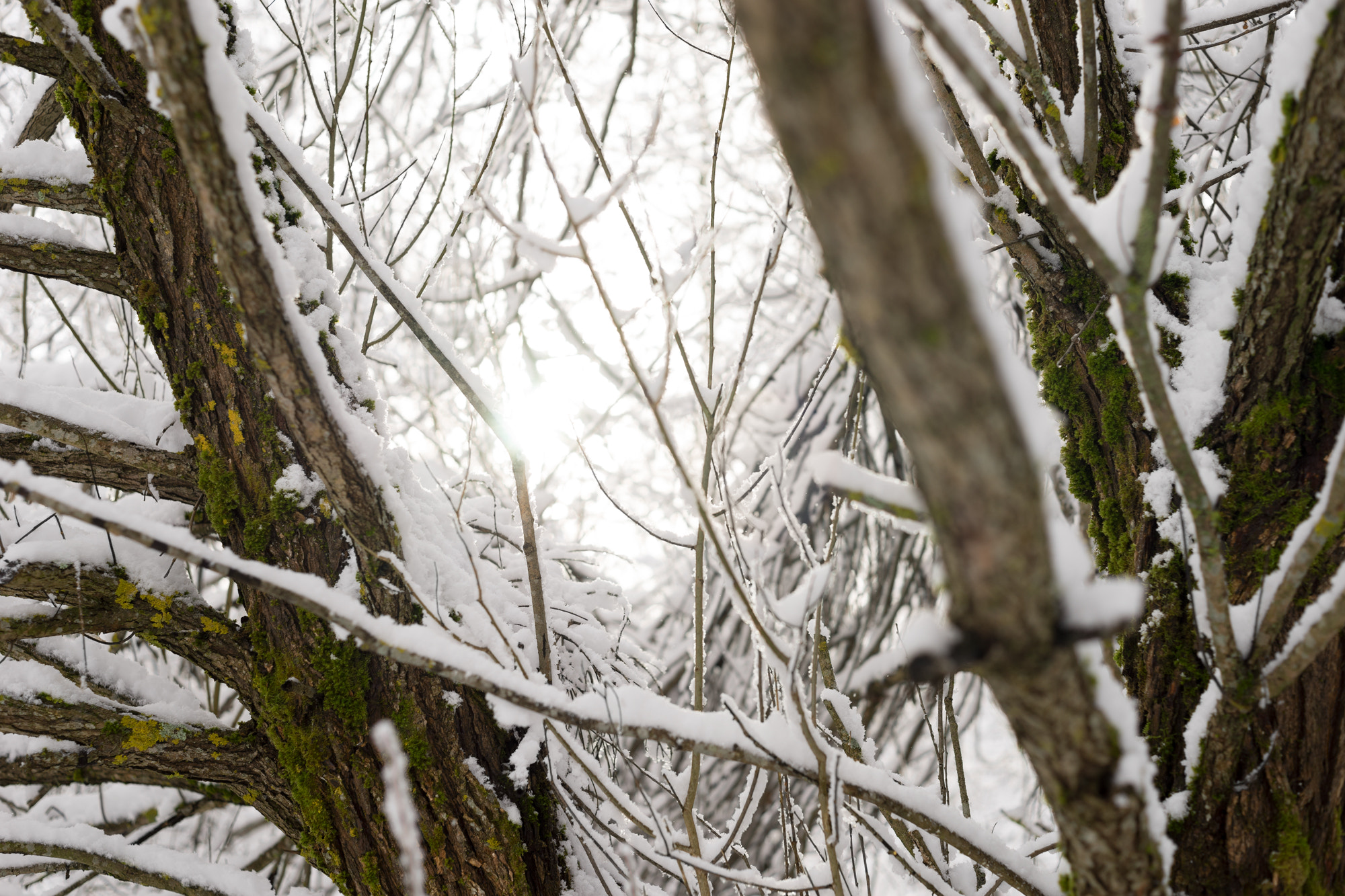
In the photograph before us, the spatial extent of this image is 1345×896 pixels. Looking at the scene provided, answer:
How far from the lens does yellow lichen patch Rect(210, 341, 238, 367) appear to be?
1.26 m

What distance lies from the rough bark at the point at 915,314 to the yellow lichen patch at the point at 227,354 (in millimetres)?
1124

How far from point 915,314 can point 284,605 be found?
123cm

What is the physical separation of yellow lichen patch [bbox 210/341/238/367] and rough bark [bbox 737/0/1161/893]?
112 cm

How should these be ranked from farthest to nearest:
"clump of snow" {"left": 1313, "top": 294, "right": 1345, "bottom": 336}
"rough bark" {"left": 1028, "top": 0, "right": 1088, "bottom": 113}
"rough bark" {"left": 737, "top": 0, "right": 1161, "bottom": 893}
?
"rough bark" {"left": 1028, "top": 0, "right": 1088, "bottom": 113}, "clump of snow" {"left": 1313, "top": 294, "right": 1345, "bottom": 336}, "rough bark" {"left": 737, "top": 0, "right": 1161, "bottom": 893}

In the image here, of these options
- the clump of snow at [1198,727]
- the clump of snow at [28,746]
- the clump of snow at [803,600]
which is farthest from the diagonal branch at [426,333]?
the clump of snow at [28,746]

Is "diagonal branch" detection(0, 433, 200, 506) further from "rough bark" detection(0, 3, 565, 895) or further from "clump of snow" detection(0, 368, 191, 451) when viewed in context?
"rough bark" detection(0, 3, 565, 895)

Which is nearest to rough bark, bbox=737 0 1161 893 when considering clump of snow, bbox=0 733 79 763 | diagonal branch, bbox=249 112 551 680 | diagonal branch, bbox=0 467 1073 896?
diagonal branch, bbox=0 467 1073 896

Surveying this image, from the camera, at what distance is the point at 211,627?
142 cm

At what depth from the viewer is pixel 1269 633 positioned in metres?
0.75

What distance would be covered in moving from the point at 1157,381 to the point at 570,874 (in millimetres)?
1207

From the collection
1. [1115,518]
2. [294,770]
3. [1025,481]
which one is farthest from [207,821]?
[1025,481]

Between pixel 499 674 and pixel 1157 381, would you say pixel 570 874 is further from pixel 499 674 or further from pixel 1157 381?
pixel 1157 381

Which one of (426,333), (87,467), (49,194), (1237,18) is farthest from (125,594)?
(1237,18)

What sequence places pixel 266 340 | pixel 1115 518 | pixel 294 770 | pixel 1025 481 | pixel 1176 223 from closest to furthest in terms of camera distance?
pixel 1025 481 → pixel 1176 223 → pixel 266 340 → pixel 1115 518 → pixel 294 770
